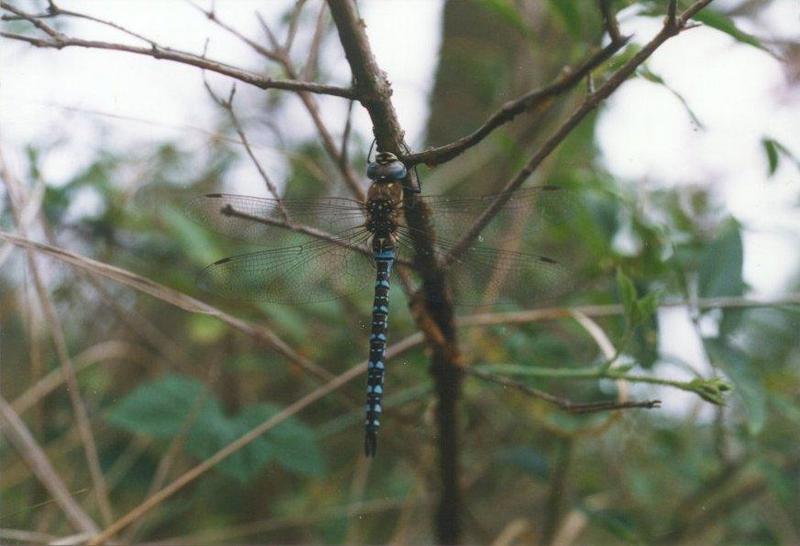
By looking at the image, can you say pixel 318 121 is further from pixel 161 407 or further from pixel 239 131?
pixel 161 407

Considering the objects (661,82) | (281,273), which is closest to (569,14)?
(661,82)

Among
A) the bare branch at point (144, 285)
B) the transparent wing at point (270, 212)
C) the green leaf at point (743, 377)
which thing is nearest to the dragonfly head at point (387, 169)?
the transparent wing at point (270, 212)

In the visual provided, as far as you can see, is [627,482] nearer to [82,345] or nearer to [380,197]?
[380,197]

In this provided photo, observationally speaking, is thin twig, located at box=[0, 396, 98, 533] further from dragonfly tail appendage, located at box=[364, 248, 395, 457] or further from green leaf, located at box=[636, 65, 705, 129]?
green leaf, located at box=[636, 65, 705, 129]

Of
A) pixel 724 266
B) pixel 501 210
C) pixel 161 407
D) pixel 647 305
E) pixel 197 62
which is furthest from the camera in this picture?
pixel 161 407

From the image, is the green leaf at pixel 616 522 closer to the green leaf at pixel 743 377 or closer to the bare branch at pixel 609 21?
the green leaf at pixel 743 377

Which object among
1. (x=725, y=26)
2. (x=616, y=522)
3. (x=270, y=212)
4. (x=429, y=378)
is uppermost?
(x=725, y=26)
